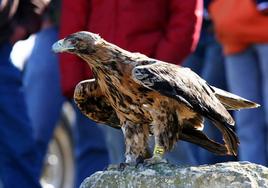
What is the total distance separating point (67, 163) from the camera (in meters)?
10.9

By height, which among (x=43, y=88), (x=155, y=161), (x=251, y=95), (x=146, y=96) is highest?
(x=146, y=96)

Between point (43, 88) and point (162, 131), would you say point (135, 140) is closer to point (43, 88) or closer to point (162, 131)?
point (162, 131)

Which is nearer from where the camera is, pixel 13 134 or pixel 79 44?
pixel 79 44

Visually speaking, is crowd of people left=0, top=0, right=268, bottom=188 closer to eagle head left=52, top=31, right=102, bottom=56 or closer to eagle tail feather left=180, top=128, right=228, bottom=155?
eagle tail feather left=180, top=128, right=228, bottom=155

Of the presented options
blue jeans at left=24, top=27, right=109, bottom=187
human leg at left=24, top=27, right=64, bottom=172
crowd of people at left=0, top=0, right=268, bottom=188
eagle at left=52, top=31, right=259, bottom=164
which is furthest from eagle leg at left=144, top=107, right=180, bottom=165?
human leg at left=24, top=27, right=64, bottom=172

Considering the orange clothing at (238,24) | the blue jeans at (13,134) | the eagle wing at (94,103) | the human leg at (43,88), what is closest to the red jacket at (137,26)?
the blue jeans at (13,134)

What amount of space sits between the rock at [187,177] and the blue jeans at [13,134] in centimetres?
270

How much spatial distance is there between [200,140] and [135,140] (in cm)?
43

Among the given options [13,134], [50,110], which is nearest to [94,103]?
[13,134]

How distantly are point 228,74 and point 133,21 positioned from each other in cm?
150

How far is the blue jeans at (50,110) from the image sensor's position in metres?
9.23

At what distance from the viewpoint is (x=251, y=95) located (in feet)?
31.1

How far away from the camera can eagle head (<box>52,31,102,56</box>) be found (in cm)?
614

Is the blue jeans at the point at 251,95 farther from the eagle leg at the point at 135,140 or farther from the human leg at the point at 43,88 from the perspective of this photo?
the eagle leg at the point at 135,140
